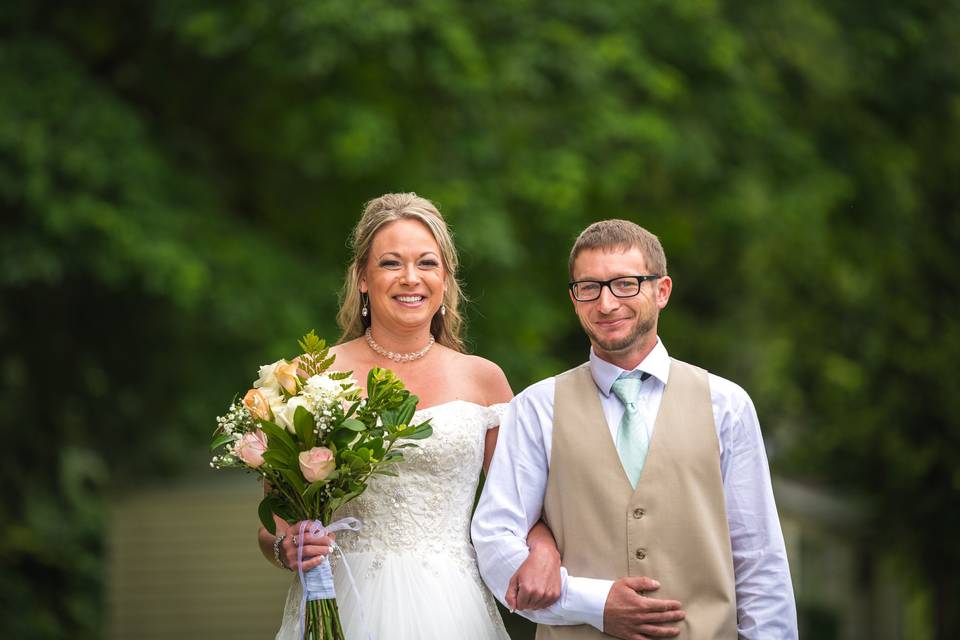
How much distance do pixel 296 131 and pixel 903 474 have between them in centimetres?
616

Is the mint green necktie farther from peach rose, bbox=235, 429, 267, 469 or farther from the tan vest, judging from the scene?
peach rose, bbox=235, 429, 267, 469

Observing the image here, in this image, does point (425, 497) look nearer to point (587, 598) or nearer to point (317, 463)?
point (317, 463)

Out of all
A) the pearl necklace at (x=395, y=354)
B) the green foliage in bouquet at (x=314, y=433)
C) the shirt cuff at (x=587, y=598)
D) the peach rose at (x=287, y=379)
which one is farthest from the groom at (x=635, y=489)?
the pearl necklace at (x=395, y=354)

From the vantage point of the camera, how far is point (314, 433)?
153 inches

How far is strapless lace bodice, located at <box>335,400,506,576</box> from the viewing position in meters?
4.41

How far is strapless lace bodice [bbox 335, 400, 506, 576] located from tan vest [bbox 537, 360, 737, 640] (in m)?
0.70

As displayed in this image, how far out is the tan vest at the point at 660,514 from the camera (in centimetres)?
359

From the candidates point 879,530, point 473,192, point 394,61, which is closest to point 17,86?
point 394,61

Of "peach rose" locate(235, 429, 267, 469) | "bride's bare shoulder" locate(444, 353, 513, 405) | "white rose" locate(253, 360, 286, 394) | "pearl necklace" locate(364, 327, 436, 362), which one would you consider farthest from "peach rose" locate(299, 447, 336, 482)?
"bride's bare shoulder" locate(444, 353, 513, 405)

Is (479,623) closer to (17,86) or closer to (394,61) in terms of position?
(394,61)

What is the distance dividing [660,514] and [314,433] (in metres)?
0.96

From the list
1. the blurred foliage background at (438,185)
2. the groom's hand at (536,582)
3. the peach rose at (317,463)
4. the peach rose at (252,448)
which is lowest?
the groom's hand at (536,582)

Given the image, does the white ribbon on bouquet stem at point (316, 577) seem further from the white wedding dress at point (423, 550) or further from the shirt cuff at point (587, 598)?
the shirt cuff at point (587, 598)

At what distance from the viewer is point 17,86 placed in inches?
391
